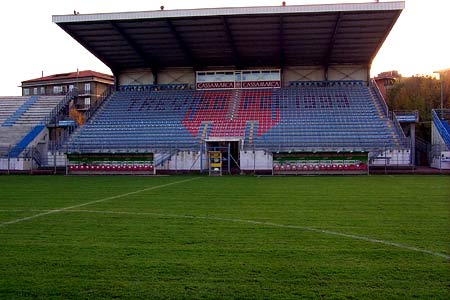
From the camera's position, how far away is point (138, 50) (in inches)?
1388

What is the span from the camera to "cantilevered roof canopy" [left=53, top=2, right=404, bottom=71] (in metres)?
29.4

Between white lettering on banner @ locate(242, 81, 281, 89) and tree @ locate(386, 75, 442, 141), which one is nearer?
white lettering on banner @ locate(242, 81, 281, 89)

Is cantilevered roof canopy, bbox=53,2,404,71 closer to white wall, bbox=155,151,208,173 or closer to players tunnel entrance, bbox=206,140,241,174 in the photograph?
players tunnel entrance, bbox=206,140,241,174

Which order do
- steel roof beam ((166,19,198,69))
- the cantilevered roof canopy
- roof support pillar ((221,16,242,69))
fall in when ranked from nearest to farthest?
the cantilevered roof canopy, roof support pillar ((221,16,242,69)), steel roof beam ((166,19,198,69))

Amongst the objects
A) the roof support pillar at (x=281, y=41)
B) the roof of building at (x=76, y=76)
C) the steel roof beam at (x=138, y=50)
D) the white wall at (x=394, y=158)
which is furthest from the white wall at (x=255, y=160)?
the roof of building at (x=76, y=76)

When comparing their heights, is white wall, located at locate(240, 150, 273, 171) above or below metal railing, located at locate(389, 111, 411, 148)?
below

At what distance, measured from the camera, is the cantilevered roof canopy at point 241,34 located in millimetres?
29406

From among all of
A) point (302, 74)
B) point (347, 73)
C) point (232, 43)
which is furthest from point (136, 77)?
point (347, 73)

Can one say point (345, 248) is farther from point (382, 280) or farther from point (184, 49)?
point (184, 49)

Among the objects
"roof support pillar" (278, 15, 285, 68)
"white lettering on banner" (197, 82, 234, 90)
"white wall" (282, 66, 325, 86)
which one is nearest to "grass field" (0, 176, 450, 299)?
"roof support pillar" (278, 15, 285, 68)

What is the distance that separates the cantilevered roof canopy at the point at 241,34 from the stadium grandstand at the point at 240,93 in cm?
8


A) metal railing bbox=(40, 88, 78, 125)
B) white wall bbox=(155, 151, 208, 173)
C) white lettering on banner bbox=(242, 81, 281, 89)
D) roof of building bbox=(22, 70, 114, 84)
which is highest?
roof of building bbox=(22, 70, 114, 84)

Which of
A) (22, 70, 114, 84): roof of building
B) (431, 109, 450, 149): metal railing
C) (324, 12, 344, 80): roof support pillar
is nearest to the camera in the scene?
(431, 109, 450, 149): metal railing

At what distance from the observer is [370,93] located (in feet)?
118
